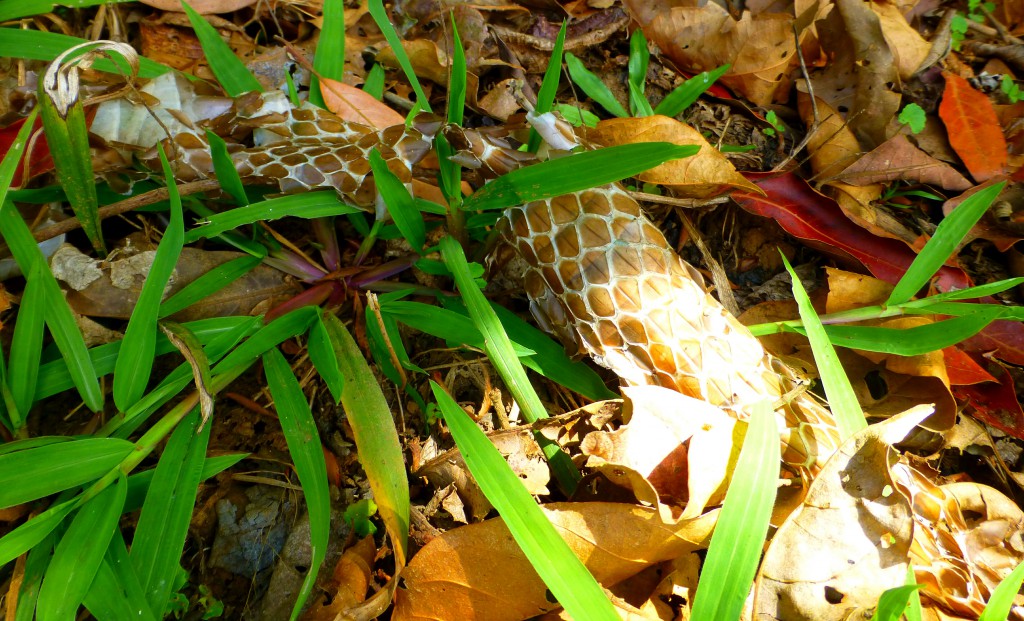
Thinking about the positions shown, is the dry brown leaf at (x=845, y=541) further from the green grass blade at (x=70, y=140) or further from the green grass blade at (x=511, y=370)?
the green grass blade at (x=70, y=140)

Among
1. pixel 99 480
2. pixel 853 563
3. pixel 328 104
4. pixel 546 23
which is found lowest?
pixel 99 480

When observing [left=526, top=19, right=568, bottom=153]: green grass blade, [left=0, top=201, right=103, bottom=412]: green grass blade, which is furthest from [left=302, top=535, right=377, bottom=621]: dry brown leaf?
[left=526, top=19, right=568, bottom=153]: green grass blade

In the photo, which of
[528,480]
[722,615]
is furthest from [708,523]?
[528,480]

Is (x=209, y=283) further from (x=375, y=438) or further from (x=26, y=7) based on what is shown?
(x=26, y=7)

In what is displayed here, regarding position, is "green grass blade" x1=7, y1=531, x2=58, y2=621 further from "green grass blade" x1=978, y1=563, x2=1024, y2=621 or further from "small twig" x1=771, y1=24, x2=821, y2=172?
"small twig" x1=771, y1=24, x2=821, y2=172

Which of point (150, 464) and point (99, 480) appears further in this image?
point (150, 464)

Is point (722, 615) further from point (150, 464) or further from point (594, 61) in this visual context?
point (594, 61)
